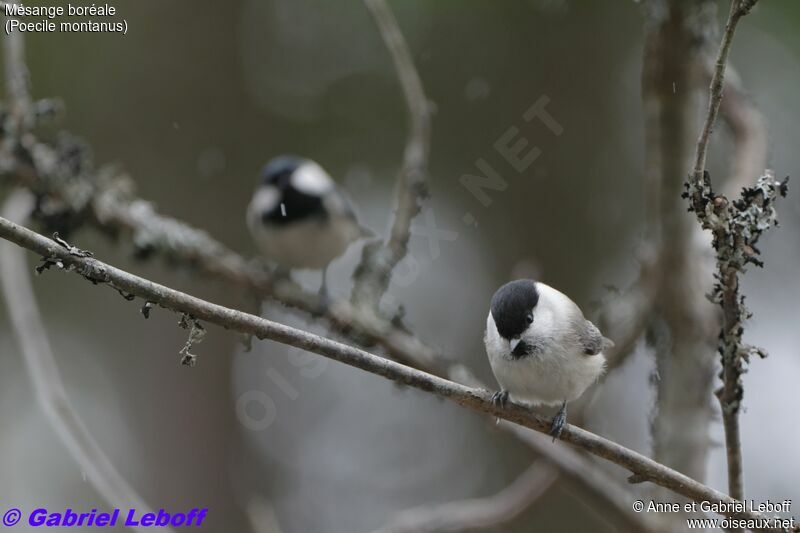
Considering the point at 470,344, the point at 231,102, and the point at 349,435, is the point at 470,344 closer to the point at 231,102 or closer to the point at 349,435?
the point at 349,435

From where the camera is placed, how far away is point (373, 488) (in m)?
6.24

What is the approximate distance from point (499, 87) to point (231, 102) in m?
1.99

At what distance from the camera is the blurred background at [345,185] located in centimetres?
528

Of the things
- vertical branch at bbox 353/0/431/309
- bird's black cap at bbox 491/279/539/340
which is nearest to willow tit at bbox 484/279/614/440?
bird's black cap at bbox 491/279/539/340

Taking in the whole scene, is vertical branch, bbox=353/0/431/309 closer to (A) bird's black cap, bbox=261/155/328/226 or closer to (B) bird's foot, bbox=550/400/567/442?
(A) bird's black cap, bbox=261/155/328/226

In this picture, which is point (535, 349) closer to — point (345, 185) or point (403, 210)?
point (403, 210)

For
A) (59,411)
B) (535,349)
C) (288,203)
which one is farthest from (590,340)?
(288,203)

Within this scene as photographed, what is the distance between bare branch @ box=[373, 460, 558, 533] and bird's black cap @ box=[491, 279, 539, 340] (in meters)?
1.01

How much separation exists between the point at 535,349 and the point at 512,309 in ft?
0.53

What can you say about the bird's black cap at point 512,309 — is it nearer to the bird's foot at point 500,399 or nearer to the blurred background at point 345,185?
the bird's foot at point 500,399

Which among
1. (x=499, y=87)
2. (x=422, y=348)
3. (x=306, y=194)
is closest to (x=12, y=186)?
(x=306, y=194)

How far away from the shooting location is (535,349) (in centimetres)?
270

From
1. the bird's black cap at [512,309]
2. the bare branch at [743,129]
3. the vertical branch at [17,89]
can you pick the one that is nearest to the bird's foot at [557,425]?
the bird's black cap at [512,309]

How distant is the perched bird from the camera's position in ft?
15.3
